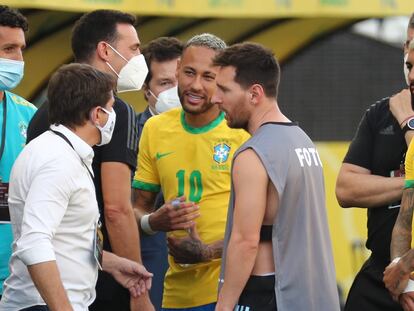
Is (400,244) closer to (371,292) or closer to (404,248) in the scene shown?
(404,248)

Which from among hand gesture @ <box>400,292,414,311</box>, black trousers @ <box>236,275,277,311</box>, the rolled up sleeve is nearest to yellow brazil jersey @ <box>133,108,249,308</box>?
black trousers @ <box>236,275,277,311</box>

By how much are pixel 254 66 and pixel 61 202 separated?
42.4 inches

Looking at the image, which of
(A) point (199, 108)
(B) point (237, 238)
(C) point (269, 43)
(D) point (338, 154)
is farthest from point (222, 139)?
(C) point (269, 43)

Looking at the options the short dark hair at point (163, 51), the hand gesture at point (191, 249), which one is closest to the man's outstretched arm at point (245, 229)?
the hand gesture at point (191, 249)

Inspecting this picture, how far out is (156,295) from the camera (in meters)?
7.65

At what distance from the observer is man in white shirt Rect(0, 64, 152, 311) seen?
5.25 m

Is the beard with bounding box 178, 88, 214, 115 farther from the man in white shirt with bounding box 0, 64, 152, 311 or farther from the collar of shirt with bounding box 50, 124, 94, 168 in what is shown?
the collar of shirt with bounding box 50, 124, 94, 168

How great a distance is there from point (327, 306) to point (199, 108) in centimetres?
134

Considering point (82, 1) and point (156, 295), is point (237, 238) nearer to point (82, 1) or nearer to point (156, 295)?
point (156, 295)

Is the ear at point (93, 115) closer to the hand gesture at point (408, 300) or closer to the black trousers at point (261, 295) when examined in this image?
the black trousers at point (261, 295)

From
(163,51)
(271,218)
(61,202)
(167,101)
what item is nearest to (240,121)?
(271,218)

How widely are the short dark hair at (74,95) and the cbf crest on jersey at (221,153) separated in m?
1.12

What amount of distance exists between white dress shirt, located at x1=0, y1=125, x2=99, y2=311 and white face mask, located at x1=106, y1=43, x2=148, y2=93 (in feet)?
4.26

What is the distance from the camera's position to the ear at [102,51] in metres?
6.75
